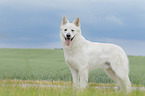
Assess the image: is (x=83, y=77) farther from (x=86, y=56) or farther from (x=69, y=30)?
(x=69, y=30)

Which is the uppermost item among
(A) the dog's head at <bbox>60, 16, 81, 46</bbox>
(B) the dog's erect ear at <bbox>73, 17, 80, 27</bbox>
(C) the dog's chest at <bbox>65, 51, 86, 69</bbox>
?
(B) the dog's erect ear at <bbox>73, 17, 80, 27</bbox>

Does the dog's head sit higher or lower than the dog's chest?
higher

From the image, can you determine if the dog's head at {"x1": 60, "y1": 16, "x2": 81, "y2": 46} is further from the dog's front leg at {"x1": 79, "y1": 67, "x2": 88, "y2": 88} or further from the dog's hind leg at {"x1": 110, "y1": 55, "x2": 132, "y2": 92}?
the dog's hind leg at {"x1": 110, "y1": 55, "x2": 132, "y2": 92}

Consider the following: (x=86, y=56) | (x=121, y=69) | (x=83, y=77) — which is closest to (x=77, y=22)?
(x=86, y=56)

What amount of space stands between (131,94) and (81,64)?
5.07ft

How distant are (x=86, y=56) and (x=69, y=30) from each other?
0.95 m

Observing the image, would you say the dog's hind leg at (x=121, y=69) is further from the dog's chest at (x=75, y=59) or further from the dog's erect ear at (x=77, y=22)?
the dog's erect ear at (x=77, y=22)

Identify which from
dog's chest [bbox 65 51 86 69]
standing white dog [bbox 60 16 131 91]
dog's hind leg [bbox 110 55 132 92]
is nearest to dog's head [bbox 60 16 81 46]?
standing white dog [bbox 60 16 131 91]

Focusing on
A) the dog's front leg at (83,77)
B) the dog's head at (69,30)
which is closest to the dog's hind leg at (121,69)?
the dog's front leg at (83,77)

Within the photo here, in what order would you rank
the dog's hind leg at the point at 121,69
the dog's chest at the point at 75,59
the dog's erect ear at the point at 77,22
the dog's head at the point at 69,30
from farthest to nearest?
the dog's hind leg at the point at 121,69
the dog's chest at the point at 75,59
the dog's erect ear at the point at 77,22
the dog's head at the point at 69,30

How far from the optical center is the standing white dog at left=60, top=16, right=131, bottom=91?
17.1 ft

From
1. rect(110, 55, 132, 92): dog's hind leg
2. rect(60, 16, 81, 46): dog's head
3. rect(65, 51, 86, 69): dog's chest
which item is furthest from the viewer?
rect(110, 55, 132, 92): dog's hind leg

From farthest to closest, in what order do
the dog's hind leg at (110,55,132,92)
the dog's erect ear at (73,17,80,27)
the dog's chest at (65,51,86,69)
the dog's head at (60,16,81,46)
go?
the dog's hind leg at (110,55,132,92)
the dog's chest at (65,51,86,69)
the dog's erect ear at (73,17,80,27)
the dog's head at (60,16,81,46)

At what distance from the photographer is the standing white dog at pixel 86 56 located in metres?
5.22
